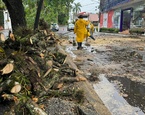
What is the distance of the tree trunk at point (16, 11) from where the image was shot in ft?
21.5

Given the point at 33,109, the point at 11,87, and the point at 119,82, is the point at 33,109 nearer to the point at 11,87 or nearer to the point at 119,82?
the point at 11,87

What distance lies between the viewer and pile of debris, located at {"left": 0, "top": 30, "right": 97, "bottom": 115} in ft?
9.01

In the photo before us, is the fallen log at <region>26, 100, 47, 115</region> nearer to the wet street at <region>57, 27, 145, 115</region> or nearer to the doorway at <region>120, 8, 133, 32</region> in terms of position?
the wet street at <region>57, 27, 145, 115</region>

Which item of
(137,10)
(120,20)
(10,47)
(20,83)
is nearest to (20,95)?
(20,83)

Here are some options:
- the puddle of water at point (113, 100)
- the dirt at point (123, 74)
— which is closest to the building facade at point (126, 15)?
the dirt at point (123, 74)

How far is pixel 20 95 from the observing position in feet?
9.32

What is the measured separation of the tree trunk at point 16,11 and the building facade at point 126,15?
17321 mm

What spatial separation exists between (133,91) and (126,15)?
2419 cm

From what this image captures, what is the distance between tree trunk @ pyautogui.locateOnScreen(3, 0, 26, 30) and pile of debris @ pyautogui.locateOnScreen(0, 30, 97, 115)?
274cm

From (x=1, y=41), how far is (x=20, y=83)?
145cm

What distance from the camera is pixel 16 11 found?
22.0ft

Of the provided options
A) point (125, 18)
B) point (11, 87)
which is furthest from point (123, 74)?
point (125, 18)

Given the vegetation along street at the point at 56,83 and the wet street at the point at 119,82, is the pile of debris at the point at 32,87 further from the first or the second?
the wet street at the point at 119,82

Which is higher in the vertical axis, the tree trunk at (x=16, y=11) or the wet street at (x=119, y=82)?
the tree trunk at (x=16, y=11)
